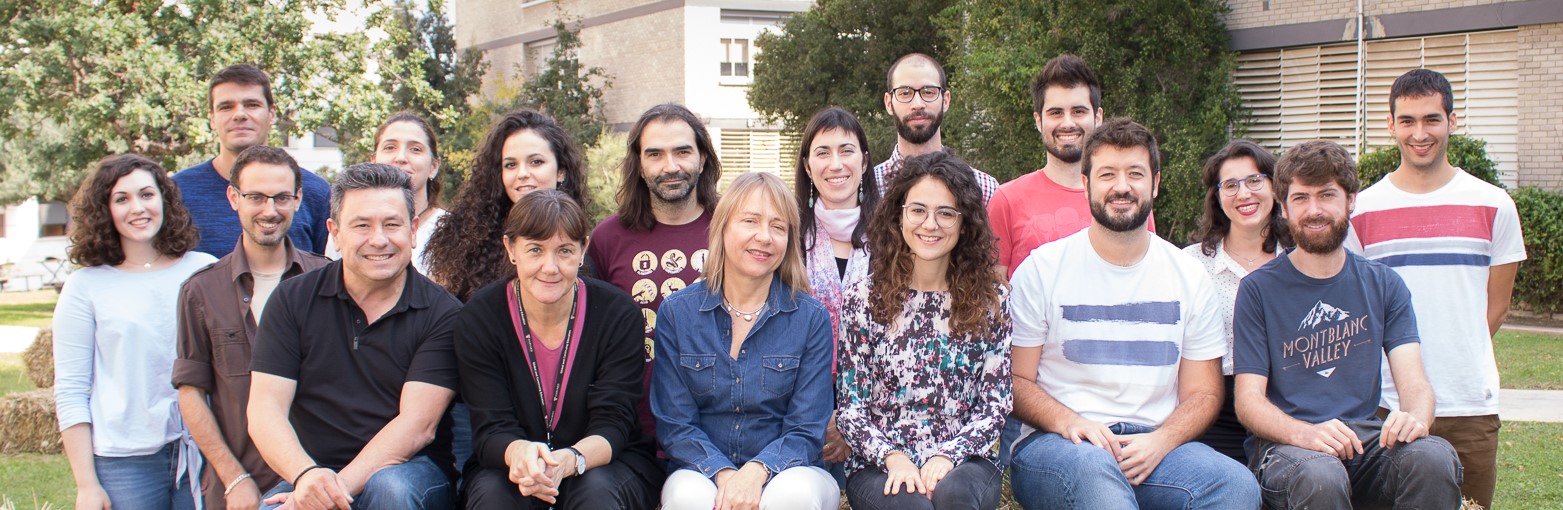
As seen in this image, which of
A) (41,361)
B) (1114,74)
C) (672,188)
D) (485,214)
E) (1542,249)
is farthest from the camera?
(1114,74)

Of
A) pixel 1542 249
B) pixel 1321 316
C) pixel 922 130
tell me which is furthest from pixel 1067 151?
pixel 1542 249

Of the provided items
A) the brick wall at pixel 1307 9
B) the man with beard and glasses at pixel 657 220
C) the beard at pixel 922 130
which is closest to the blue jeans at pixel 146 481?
the man with beard and glasses at pixel 657 220

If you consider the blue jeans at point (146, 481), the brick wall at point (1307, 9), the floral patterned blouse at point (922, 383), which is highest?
the brick wall at point (1307, 9)

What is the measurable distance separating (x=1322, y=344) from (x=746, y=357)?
2258mm

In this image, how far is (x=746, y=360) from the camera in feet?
13.8

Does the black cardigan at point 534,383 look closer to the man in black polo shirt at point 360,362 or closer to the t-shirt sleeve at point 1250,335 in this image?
the man in black polo shirt at point 360,362

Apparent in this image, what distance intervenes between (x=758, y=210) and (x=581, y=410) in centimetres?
102

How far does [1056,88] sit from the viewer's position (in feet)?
17.6

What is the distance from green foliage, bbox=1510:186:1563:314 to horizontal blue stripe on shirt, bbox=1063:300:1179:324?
1220 centimetres

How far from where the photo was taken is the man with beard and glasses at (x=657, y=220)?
4688mm

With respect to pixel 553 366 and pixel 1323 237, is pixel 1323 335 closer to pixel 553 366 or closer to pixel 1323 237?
pixel 1323 237

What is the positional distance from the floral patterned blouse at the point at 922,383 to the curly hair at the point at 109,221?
2.85m

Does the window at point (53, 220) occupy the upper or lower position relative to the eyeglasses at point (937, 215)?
upper

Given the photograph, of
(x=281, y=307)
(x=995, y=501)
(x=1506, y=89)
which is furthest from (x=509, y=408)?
(x=1506, y=89)
